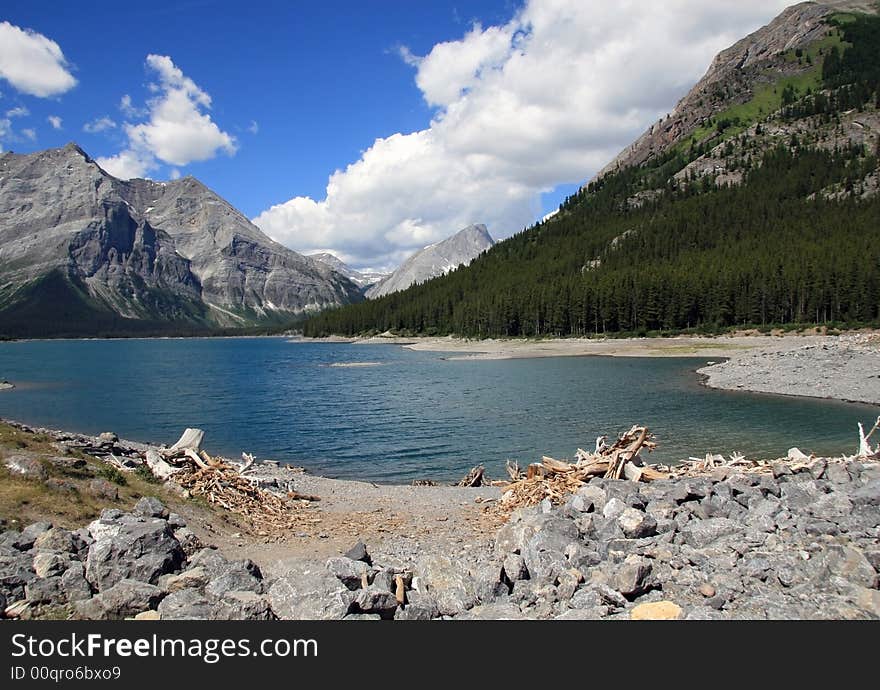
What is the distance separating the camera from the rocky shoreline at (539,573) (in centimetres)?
930

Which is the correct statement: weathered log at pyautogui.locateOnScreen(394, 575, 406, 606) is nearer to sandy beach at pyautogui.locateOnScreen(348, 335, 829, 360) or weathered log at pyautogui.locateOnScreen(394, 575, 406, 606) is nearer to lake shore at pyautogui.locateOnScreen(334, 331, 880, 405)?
lake shore at pyautogui.locateOnScreen(334, 331, 880, 405)

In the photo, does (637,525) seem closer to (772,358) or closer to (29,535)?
(29,535)

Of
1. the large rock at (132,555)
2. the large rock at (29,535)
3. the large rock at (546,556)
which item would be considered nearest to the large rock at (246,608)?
the large rock at (132,555)

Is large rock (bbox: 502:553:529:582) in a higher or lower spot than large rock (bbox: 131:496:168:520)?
lower

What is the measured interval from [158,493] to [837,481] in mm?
20352

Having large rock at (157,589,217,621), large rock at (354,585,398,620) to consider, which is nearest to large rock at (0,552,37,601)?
large rock at (157,589,217,621)

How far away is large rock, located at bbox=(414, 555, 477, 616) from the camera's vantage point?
A: 1027 cm

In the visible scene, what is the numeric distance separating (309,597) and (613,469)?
42.2ft

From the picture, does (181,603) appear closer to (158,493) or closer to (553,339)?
(158,493)

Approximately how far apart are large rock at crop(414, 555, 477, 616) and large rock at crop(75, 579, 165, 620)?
497 centimetres

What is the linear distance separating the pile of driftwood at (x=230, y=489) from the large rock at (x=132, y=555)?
595 cm

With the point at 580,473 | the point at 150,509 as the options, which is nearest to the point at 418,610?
the point at 150,509

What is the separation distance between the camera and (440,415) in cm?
4672
